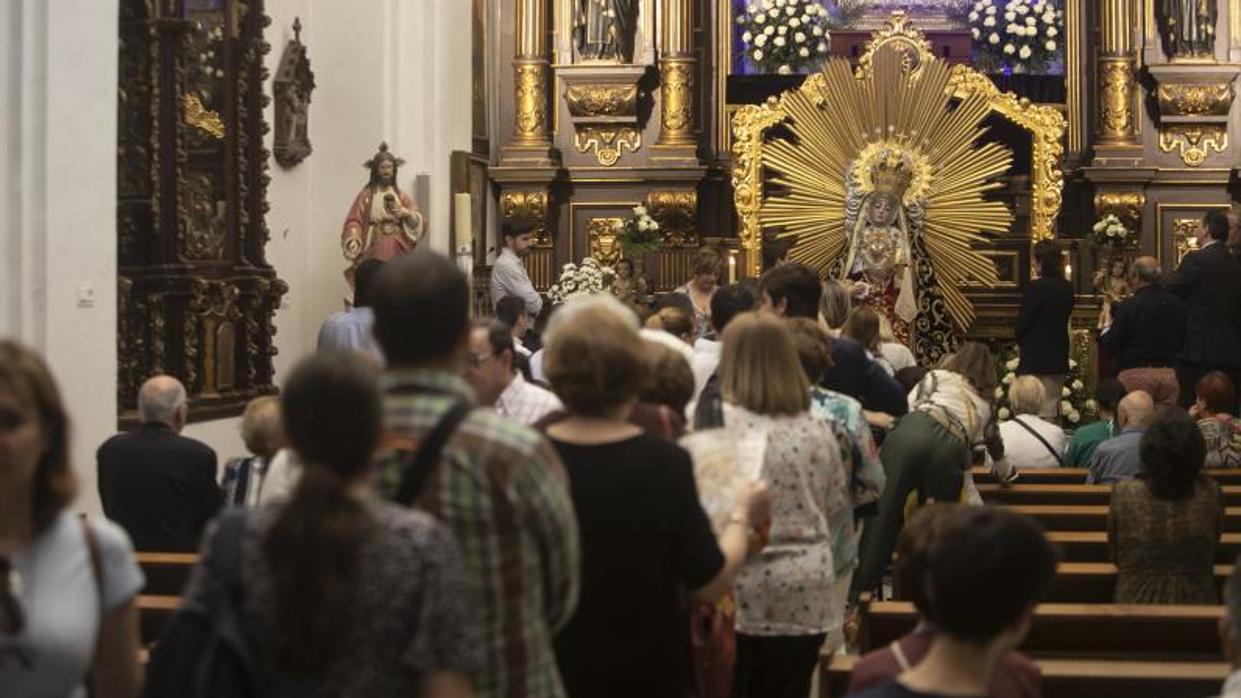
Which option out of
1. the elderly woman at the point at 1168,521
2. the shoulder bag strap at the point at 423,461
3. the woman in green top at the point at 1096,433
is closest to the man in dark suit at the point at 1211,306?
the woman in green top at the point at 1096,433

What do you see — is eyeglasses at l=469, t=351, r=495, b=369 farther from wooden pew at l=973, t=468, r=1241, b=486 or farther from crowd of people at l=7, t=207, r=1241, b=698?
wooden pew at l=973, t=468, r=1241, b=486

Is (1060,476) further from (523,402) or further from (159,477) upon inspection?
(523,402)

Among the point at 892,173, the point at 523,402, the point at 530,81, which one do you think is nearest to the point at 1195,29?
the point at 892,173

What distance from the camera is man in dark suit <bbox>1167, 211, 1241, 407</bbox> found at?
44.8 ft

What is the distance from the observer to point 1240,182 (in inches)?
733

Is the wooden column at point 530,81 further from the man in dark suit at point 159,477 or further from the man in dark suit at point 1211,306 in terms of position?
the man in dark suit at point 159,477

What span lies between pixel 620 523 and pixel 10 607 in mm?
1357

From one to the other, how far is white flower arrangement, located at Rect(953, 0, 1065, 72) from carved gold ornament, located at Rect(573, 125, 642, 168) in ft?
11.4

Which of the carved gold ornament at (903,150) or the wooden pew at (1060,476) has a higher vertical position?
the carved gold ornament at (903,150)

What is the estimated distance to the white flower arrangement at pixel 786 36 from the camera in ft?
62.8

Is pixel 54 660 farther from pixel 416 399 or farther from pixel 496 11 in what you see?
pixel 496 11

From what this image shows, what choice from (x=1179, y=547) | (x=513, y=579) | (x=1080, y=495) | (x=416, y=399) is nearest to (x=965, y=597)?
(x=513, y=579)

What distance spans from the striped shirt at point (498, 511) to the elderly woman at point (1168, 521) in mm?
3393

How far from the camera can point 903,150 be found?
17719mm
